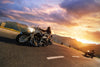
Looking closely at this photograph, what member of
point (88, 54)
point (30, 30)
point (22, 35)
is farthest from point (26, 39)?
point (88, 54)

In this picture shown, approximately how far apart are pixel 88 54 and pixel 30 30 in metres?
13.9

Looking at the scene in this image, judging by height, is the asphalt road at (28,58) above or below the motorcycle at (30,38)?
below

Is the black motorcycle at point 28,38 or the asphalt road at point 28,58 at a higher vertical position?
the black motorcycle at point 28,38

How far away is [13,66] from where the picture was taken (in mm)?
3748

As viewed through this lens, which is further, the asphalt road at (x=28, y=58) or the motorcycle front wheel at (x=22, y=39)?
the motorcycle front wheel at (x=22, y=39)

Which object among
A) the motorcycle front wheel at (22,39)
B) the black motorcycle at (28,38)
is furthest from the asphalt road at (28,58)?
the black motorcycle at (28,38)

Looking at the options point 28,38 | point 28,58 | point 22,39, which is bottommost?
point 28,58

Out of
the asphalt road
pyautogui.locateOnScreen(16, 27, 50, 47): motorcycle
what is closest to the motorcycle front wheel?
pyautogui.locateOnScreen(16, 27, 50, 47): motorcycle

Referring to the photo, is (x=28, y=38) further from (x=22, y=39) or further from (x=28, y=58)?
(x=28, y=58)

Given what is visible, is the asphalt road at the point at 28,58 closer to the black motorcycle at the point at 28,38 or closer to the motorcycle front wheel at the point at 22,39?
the motorcycle front wheel at the point at 22,39

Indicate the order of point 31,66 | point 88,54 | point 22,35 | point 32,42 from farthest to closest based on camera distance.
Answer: point 88,54 → point 32,42 → point 22,35 → point 31,66

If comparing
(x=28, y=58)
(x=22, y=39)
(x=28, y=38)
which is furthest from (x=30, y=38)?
(x=28, y=58)

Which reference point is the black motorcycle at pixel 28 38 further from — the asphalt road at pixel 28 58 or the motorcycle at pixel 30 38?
the asphalt road at pixel 28 58

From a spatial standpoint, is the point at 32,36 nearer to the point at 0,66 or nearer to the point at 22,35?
the point at 22,35
